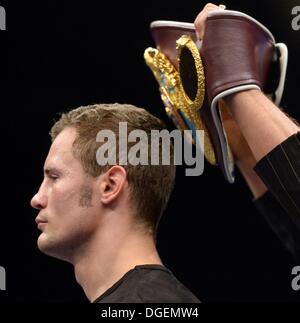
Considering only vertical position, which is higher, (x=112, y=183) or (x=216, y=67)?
(x=216, y=67)

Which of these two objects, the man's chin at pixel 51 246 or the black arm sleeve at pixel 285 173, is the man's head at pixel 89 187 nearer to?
the man's chin at pixel 51 246

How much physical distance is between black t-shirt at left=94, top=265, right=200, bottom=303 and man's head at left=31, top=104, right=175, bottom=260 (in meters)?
0.11

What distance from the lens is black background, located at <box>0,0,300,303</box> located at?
2539 mm

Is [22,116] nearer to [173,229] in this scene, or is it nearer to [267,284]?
[173,229]

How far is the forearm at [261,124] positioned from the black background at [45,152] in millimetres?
1400

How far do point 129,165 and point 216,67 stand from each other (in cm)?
26

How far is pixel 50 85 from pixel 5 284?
738 mm

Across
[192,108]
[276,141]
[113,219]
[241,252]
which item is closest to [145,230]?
[113,219]

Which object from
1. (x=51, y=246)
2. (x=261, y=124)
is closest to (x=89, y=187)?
(x=51, y=246)

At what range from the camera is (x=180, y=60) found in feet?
4.35

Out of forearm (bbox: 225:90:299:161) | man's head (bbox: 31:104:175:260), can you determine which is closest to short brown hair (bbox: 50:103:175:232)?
man's head (bbox: 31:104:175:260)

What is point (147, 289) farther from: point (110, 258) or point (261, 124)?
point (261, 124)

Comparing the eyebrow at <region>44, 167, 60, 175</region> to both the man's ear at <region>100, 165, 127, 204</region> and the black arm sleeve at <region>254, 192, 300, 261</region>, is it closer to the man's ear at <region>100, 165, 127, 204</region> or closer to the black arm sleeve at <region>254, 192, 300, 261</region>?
the man's ear at <region>100, 165, 127, 204</region>

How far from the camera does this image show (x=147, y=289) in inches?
47.4
